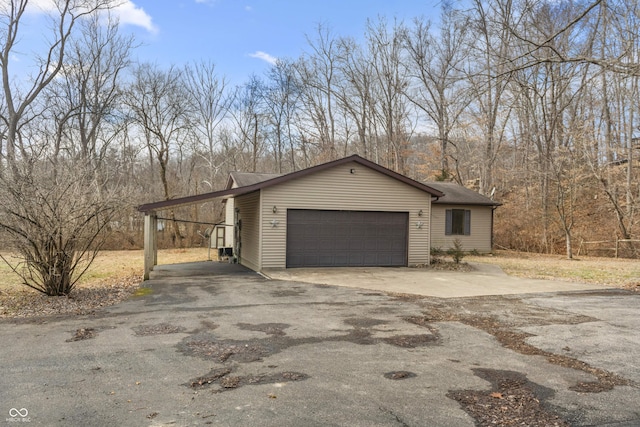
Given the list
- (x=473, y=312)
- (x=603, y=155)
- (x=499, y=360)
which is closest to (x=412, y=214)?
(x=473, y=312)

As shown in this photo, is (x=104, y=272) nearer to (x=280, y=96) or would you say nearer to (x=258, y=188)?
(x=258, y=188)

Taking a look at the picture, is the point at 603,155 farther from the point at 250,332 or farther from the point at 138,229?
the point at 138,229

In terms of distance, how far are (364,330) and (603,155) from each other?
24.7 meters

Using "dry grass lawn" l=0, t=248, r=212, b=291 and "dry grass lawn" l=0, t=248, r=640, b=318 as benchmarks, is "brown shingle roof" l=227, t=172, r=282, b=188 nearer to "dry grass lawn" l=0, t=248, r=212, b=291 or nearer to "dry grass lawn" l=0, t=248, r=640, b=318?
"dry grass lawn" l=0, t=248, r=212, b=291

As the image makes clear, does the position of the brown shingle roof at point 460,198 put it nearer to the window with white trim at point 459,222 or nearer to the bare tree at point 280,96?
the window with white trim at point 459,222

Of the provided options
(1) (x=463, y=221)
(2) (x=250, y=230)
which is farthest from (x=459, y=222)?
(2) (x=250, y=230)

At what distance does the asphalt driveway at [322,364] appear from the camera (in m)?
3.45

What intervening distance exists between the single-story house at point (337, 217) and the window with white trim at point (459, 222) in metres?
6.24

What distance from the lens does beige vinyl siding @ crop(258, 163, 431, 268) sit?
13.3 meters

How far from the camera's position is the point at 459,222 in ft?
68.3

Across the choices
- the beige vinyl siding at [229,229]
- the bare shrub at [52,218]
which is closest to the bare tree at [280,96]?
the beige vinyl siding at [229,229]

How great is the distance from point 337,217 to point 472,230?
9853 millimetres

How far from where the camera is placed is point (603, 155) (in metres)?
24.5

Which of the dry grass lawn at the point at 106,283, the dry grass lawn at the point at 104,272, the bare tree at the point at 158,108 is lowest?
the dry grass lawn at the point at 104,272
